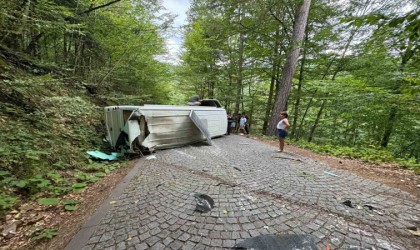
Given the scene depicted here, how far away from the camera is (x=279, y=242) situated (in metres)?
1.80

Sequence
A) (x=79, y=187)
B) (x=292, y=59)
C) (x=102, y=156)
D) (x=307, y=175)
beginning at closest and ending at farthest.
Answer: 1. (x=79, y=187)
2. (x=307, y=175)
3. (x=102, y=156)
4. (x=292, y=59)

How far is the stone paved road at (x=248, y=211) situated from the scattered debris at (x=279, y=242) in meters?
0.08

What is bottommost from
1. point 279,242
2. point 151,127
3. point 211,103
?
point 279,242

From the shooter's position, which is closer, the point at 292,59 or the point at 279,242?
the point at 279,242

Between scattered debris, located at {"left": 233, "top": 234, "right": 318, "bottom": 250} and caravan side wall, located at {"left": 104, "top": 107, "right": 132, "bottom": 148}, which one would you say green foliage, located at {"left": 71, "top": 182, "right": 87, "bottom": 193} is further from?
scattered debris, located at {"left": 233, "top": 234, "right": 318, "bottom": 250}

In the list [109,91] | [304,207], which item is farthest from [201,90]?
[304,207]

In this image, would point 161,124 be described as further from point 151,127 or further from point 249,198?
point 249,198

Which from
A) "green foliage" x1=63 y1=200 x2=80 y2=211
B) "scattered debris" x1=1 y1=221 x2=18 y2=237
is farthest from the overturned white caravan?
"scattered debris" x1=1 y1=221 x2=18 y2=237

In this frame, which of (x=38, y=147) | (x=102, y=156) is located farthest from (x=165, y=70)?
(x=38, y=147)

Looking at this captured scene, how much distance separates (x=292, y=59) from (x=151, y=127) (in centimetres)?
683

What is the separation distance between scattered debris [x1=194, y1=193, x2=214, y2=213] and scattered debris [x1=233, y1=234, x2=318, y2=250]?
713 millimetres

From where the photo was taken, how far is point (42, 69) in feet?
16.0

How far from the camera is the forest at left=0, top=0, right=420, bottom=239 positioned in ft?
10.4

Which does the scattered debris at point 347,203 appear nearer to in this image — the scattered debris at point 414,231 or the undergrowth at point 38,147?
the scattered debris at point 414,231
